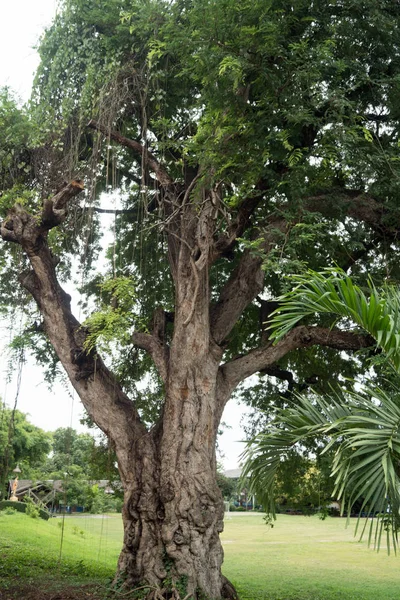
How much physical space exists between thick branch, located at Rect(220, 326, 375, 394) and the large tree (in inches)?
1.0

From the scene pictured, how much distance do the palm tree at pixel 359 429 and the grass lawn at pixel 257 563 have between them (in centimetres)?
374

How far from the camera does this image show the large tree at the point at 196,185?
21.9 feet

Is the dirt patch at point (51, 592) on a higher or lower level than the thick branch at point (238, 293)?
lower

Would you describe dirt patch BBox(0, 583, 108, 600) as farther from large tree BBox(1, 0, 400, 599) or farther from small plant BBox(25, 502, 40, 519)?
small plant BBox(25, 502, 40, 519)

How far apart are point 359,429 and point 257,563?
13.6 metres

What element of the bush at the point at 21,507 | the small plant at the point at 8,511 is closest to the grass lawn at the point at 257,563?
the small plant at the point at 8,511

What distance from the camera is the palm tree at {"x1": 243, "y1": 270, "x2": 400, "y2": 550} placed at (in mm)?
3539

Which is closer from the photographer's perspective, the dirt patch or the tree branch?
the dirt patch

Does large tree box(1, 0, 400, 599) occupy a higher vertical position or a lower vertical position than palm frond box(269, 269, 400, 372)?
higher

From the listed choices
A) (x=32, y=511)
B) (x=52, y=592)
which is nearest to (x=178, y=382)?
(x=52, y=592)

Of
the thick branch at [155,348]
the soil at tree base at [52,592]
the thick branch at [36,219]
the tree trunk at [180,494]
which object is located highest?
the thick branch at [36,219]

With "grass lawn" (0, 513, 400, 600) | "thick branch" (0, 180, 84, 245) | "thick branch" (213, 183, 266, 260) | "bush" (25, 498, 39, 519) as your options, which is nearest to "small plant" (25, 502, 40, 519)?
"bush" (25, 498, 39, 519)

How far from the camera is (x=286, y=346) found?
8188mm

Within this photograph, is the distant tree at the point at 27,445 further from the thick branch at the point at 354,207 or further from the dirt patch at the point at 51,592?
the thick branch at the point at 354,207
